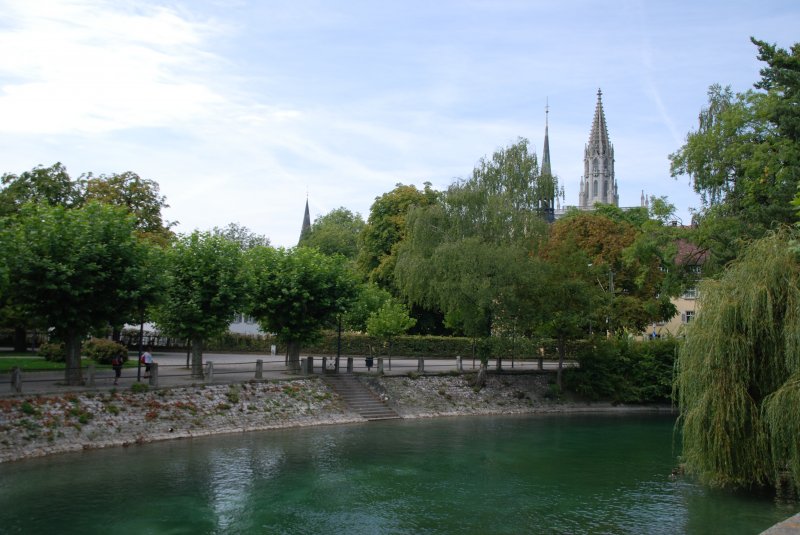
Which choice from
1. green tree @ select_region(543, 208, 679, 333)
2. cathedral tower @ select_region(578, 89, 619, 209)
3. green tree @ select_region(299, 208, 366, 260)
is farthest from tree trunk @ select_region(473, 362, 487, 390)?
cathedral tower @ select_region(578, 89, 619, 209)

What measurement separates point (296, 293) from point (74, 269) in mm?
12331

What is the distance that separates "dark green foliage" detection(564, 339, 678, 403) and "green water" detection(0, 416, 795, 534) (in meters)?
13.7

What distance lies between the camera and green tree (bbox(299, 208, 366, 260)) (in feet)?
315

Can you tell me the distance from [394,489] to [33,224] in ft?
59.4

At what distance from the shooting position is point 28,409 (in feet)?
86.7

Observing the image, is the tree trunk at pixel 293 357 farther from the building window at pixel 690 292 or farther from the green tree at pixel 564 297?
the building window at pixel 690 292

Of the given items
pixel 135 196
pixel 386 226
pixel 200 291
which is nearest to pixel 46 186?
pixel 135 196

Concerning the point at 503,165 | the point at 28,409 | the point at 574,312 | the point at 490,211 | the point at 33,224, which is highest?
the point at 503,165

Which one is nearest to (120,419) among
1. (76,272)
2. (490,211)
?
(76,272)

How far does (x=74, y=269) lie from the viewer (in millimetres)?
28953

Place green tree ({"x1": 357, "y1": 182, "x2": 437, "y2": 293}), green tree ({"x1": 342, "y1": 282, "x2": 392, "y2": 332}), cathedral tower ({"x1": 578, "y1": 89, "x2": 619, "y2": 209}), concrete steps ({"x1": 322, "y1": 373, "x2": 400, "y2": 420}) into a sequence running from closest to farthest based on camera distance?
concrete steps ({"x1": 322, "y1": 373, "x2": 400, "y2": 420}) → green tree ({"x1": 342, "y1": 282, "x2": 392, "y2": 332}) → green tree ({"x1": 357, "y1": 182, "x2": 437, "y2": 293}) → cathedral tower ({"x1": 578, "y1": 89, "x2": 619, "y2": 209})

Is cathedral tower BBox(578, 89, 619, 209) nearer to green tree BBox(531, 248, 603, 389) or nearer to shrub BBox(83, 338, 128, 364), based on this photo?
green tree BBox(531, 248, 603, 389)

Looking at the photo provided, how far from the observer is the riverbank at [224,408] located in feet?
86.7

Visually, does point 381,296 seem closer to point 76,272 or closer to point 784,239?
point 76,272
